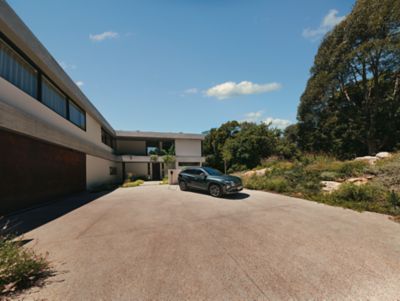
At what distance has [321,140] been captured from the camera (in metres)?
22.5

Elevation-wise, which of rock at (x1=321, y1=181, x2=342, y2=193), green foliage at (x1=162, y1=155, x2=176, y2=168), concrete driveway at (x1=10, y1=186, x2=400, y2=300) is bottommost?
concrete driveway at (x1=10, y1=186, x2=400, y2=300)

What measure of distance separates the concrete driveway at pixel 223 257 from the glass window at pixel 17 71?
222 inches

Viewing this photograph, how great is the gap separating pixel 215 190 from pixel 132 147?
18599 millimetres

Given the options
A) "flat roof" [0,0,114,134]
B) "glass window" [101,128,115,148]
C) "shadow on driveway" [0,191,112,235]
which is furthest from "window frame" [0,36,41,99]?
"glass window" [101,128,115,148]

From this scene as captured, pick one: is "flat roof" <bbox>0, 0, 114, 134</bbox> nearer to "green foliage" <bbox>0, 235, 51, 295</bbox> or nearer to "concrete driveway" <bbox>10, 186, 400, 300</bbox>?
"concrete driveway" <bbox>10, 186, 400, 300</bbox>

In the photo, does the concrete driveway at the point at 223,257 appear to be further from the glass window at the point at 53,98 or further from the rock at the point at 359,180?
the glass window at the point at 53,98

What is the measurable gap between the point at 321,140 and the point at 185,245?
990 inches

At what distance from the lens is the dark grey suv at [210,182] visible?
8820 millimetres

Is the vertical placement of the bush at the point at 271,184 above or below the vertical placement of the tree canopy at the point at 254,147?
below

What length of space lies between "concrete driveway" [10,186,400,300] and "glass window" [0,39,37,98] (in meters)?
5.64

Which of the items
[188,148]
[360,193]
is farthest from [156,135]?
[360,193]

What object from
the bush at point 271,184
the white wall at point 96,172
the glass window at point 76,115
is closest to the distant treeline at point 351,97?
the bush at point 271,184

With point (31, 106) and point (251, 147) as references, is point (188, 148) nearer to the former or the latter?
point (251, 147)

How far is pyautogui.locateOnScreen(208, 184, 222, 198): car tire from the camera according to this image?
8.98 metres
